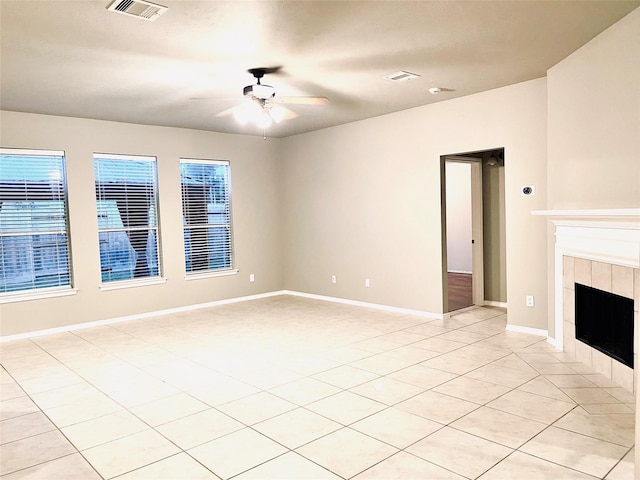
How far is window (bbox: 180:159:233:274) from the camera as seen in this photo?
712cm

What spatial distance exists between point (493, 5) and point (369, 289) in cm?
439

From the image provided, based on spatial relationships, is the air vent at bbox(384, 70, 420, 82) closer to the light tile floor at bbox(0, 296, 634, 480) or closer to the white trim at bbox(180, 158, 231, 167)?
the light tile floor at bbox(0, 296, 634, 480)

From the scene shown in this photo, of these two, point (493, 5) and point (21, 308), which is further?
point (21, 308)

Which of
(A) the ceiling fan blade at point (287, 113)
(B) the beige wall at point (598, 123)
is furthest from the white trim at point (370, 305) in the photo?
(A) the ceiling fan blade at point (287, 113)

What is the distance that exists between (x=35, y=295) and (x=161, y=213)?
1.89 m

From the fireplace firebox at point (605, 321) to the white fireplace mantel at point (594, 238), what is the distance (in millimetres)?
274

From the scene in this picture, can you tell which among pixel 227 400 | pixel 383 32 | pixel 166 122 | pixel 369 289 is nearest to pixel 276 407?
pixel 227 400

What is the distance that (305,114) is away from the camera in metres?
6.13

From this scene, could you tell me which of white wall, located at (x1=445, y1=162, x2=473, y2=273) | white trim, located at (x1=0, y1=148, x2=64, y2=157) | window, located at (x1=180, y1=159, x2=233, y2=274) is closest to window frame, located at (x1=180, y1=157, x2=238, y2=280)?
window, located at (x1=180, y1=159, x2=233, y2=274)

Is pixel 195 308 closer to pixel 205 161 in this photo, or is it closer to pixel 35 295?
pixel 35 295

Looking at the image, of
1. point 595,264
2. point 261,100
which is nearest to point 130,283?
point 261,100

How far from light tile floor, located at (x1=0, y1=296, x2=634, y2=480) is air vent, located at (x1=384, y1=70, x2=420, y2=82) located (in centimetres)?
268

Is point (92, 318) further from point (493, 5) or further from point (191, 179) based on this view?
point (493, 5)

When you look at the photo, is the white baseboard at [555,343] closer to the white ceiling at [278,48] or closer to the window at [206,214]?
the white ceiling at [278,48]
